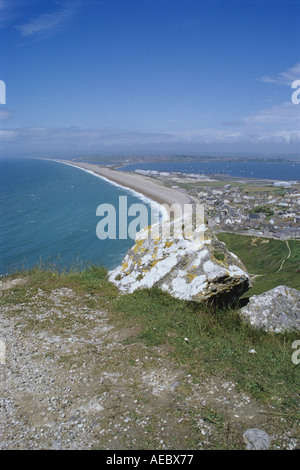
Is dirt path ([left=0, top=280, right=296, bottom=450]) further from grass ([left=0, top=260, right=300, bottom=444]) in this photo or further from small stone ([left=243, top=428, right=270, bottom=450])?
grass ([left=0, top=260, right=300, bottom=444])

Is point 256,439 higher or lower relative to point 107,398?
higher

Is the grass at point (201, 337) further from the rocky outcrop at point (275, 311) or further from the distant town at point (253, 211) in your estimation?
the distant town at point (253, 211)

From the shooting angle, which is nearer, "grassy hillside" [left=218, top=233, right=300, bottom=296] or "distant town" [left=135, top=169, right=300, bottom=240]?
"grassy hillside" [left=218, top=233, right=300, bottom=296]

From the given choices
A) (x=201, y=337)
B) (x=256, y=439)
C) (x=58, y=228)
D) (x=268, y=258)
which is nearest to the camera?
(x=256, y=439)

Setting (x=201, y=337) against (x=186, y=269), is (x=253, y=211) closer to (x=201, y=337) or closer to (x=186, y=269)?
(x=186, y=269)

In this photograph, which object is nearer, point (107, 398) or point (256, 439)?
point (256, 439)

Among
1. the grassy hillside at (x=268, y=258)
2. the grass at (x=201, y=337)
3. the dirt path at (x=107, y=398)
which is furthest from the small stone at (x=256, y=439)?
the grassy hillside at (x=268, y=258)

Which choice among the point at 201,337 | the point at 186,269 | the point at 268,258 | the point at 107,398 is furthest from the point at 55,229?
the point at 107,398

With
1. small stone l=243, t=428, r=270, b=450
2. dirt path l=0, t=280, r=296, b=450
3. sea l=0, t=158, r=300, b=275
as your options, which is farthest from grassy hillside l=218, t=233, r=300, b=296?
small stone l=243, t=428, r=270, b=450
